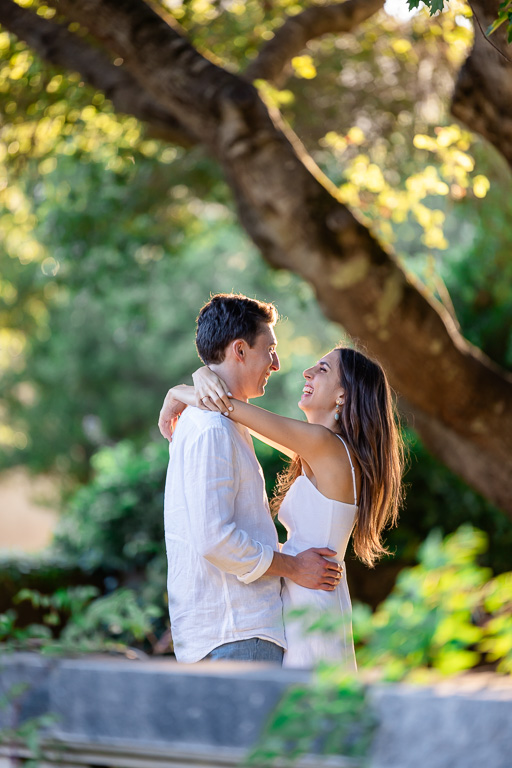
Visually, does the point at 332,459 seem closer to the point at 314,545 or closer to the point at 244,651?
the point at 314,545

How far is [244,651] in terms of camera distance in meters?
2.71

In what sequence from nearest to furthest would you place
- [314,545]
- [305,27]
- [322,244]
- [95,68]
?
[314,545] < [322,244] < [305,27] < [95,68]

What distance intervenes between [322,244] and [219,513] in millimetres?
2676

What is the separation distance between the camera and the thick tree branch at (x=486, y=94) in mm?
3801

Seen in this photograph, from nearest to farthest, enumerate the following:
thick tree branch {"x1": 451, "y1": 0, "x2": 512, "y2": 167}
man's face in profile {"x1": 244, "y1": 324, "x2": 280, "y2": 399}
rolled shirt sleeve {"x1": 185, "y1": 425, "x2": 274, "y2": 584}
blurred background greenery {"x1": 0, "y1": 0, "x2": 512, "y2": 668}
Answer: rolled shirt sleeve {"x1": 185, "y1": 425, "x2": 274, "y2": 584}
man's face in profile {"x1": 244, "y1": 324, "x2": 280, "y2": 399}
thick tree branch {"x1": 451, "y1": 0, "x2": 512, "y2": 167}
blurred background greenery {"x1": 0, "y1": 0, "x2": 512, "y2": 668}

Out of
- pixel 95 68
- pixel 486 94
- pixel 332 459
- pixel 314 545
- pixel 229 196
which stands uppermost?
pixel 486 94

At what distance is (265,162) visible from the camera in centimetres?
484

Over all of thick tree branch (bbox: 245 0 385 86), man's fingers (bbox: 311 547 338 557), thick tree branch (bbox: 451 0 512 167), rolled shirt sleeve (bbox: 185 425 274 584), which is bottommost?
man's fingers (bbox: 311 547 338 557)

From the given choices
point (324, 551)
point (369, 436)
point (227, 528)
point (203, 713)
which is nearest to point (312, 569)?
point (324, 551)

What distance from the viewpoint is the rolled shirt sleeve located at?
261cm

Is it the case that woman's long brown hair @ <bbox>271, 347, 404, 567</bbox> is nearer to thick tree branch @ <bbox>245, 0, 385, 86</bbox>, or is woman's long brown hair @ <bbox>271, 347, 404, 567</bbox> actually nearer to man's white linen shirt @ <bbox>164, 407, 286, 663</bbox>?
man's white linen shirt @ <bbox>164, 407, 286, 663</bbox>

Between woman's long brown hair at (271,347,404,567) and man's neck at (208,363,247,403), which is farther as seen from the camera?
woman's long brown hair at (271,347,404,567)

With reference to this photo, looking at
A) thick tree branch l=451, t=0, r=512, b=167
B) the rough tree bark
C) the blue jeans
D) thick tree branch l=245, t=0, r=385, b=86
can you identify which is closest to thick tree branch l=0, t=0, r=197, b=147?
the rough tree bark

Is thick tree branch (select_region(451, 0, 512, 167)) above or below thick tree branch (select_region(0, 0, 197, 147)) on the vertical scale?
above
